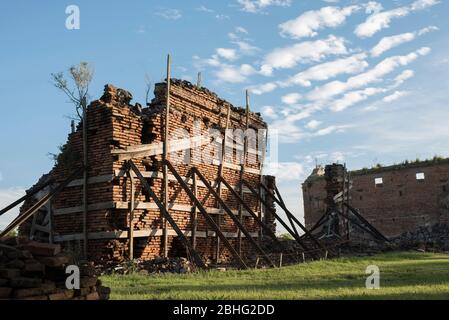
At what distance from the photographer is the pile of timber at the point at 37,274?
5.26 meters

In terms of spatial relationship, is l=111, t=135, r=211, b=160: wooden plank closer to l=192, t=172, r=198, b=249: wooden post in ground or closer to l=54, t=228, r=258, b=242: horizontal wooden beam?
l=192, t=172, r=198, b=249: wooden post in ground

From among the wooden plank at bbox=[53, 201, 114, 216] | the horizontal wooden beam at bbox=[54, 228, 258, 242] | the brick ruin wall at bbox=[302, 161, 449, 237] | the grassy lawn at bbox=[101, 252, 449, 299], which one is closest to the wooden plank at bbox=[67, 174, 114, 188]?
the wooden plank at bbox=[53, 201, 114, 216]

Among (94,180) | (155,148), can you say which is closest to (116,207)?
(94,180)

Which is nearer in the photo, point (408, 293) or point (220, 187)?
point (408, 293)

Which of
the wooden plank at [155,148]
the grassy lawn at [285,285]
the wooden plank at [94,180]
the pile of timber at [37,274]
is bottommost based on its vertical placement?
the grassy lawn at [285,285]

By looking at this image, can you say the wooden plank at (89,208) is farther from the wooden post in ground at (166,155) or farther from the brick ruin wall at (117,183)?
the wooden post in ground at (166,155)

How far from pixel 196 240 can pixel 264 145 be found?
6.38m

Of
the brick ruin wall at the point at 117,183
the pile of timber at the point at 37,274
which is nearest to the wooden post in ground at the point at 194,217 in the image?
the brick ruin wall at the point at 117,183

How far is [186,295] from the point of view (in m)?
6.81

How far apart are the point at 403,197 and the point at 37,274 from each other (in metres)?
28.1

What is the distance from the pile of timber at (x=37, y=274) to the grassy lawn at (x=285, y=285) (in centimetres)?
104

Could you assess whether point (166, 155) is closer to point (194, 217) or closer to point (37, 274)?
point (194, 217)

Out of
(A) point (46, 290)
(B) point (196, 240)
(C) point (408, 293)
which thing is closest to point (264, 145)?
(B) point (196, 240)

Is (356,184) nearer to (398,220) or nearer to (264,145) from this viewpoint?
(398,220)
